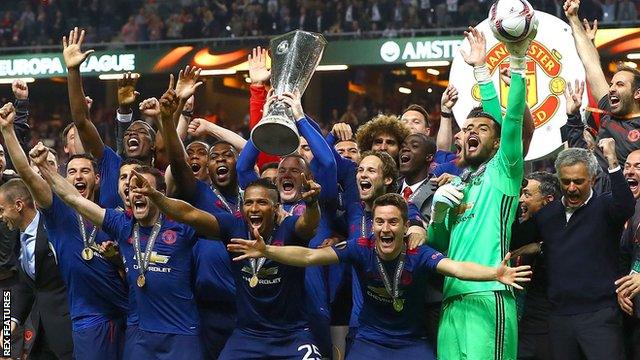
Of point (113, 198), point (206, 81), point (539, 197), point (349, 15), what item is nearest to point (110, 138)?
point (206, 81)

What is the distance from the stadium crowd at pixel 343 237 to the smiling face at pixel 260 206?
0.04 ft

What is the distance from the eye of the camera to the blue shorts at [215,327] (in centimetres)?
738

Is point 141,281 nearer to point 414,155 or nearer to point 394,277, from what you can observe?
point 394,277

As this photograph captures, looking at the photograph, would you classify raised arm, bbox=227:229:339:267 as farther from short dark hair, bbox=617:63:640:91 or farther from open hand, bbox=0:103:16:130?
short dark hair, bbox=617:63:640:91

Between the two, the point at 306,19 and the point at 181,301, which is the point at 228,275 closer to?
the point at 181,301

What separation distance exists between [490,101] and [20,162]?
2787mm

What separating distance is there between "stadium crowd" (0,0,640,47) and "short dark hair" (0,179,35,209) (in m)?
12.6

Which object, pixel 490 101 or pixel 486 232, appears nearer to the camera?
pixel 486 232

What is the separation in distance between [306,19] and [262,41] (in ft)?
4.52

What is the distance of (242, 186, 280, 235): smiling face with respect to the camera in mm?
6492

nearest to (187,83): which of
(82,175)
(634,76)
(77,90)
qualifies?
(77,90)

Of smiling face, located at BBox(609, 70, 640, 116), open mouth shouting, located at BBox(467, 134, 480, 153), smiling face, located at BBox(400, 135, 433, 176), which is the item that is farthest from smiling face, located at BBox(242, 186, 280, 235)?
smiling face, located at BBox(609, 70, 640, 116)

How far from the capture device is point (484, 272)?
19.4ft

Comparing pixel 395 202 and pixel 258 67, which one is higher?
pixel 258 67
